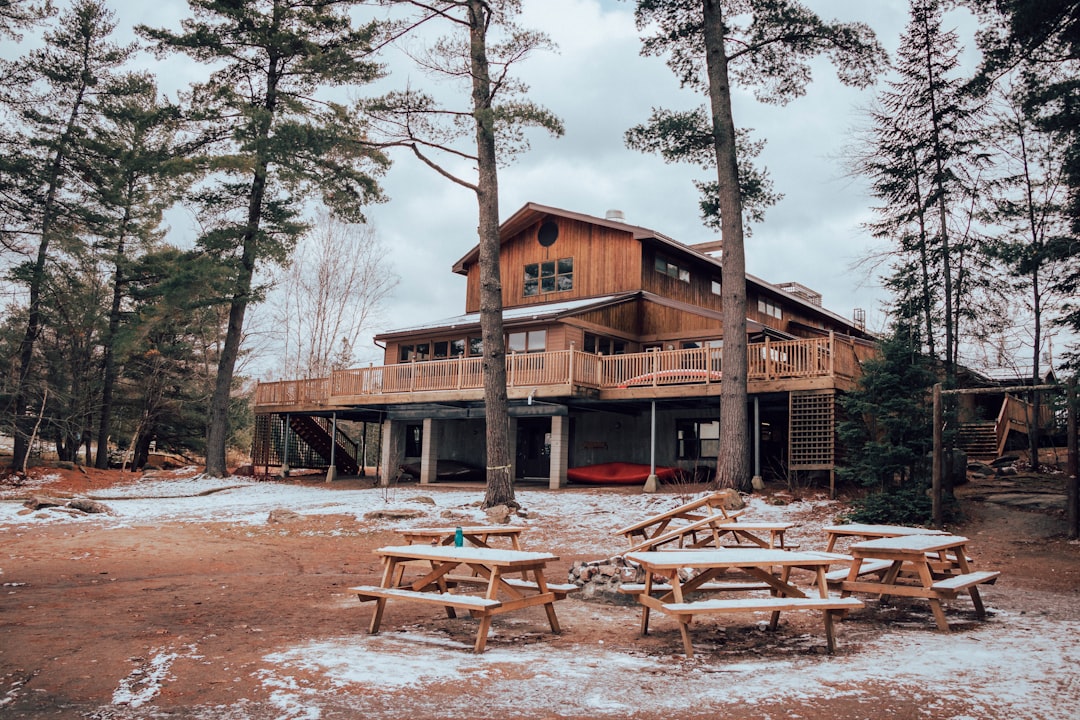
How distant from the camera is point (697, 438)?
2247cm

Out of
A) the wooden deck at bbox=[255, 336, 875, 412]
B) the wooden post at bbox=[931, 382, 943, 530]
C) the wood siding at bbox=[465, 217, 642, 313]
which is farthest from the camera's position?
the wood siding at bbox=[465, 217, 642, 313]

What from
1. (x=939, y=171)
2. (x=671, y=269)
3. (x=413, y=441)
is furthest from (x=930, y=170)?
(x=413, y=441)

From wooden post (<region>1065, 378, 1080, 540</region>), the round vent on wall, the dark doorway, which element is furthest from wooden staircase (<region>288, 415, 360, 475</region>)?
wooden post (<region>1065, 378, 1080, 540</region>)

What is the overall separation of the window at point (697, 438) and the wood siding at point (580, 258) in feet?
15.8

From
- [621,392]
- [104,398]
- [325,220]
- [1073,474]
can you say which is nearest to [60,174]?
[104,398]

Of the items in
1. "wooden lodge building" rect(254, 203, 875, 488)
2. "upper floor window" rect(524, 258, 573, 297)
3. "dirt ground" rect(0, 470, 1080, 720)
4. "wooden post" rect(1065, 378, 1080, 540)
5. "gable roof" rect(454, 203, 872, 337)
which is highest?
"gable roof" rect(454, 203, 872, 337)

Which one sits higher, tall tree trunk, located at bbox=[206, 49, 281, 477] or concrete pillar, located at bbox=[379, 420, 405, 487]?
tall tree trunk, located at bbox=[206, 49, 281, 477]

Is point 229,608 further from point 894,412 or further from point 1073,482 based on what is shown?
point 1073,482

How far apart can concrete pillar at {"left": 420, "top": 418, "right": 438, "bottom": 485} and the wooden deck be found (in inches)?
68.9

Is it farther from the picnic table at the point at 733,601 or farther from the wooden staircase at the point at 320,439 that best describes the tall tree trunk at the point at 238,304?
the picnic table at the point at 733,601

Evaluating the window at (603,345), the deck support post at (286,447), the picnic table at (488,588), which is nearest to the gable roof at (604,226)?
the window at (603,345)

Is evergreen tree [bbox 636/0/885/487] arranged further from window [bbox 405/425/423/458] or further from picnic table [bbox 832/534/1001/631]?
window [bbox 405/425/423/458]

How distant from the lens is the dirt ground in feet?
13.4

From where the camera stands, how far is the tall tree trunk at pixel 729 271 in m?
16.1
